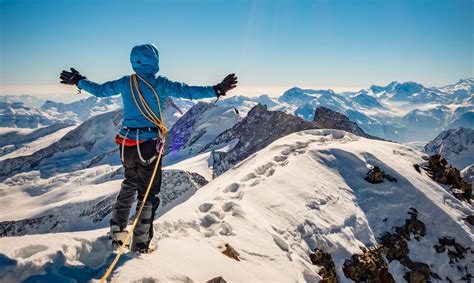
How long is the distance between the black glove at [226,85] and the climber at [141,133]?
0.89 ft

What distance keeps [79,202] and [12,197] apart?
77241mm

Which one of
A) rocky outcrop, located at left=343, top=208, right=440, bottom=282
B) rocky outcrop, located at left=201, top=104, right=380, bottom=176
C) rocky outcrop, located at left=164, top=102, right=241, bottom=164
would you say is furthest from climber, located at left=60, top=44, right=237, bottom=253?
rocky outcrop, located at left=164, top=102, right=241, bottom=164

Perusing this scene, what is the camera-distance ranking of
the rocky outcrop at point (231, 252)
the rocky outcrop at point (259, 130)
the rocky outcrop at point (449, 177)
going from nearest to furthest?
the rocky outcrop at point (231, 252) → the rocky outcrop at point (449, 177) → the rocky outcrop at point (259, 130)

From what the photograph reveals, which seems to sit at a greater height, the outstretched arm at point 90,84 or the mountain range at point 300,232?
the outstretched arm at point 90,84

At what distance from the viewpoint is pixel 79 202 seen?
76.3m

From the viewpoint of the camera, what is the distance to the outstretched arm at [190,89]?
770 centimetres

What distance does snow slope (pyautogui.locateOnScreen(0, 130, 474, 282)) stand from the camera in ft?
20.0

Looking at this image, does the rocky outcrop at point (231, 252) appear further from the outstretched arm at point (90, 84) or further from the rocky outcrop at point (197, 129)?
the rocky outcrop at point (197, 129)

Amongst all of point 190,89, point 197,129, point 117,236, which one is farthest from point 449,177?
point 197,129

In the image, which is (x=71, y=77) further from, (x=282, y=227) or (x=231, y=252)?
(x=282, y=227)

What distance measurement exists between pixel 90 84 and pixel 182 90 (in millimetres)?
2134

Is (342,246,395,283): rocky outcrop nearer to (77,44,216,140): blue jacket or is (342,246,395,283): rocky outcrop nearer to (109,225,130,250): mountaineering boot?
(109,225,130,250): mountaineering boot

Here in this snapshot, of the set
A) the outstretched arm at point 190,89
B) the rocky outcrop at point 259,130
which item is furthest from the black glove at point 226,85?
the rocky outcrop at point 259,130

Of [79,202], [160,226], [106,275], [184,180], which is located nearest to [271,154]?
[160,226]
